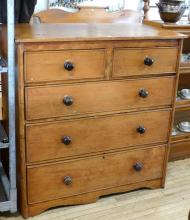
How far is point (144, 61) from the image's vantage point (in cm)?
182

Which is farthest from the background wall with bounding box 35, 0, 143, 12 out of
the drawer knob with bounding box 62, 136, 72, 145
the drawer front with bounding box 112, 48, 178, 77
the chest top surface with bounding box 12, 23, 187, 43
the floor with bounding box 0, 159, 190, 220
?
the floor with bounding box 0, 159, 190, 220

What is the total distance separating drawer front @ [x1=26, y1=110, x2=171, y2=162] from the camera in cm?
174

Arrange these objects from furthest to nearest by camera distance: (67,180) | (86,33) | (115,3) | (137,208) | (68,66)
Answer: (115,3) < (137,208) < (67,180) < (86,33) < (68,66)

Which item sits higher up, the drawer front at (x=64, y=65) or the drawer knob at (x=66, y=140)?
the drawer front at (x=64, y=65)

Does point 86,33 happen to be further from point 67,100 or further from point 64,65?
point 67,100

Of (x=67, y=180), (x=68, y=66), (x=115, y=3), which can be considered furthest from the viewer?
(x=115, y=3)

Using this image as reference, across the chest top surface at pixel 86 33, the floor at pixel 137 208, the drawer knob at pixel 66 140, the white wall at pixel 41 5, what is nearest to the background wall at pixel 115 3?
the white wall at pixel 41 5

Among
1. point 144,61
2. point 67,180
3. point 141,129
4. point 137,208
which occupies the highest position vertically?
point 144,61

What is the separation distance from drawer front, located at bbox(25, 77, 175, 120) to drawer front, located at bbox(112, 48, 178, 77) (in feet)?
0.16

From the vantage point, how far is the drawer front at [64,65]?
62.6 inches

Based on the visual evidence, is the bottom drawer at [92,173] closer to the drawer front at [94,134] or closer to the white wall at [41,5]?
the drawer front at [94,134]

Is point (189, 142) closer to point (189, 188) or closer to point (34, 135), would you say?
point (189, 188)

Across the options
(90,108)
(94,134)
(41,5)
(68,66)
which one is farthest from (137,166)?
(41,5)

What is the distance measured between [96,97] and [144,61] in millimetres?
304
